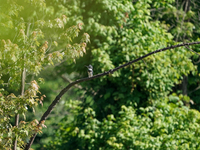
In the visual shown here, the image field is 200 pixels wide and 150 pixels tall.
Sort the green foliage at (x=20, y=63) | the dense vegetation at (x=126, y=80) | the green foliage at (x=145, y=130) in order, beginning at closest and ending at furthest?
1. the green foliage at (x=20, y=63)
2. the green foliage at (x=145, y=130)
3. the dense vegetation at (x=126, y=80)

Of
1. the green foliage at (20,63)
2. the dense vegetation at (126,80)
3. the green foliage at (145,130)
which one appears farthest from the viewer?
the dense vegetation at (126,80)

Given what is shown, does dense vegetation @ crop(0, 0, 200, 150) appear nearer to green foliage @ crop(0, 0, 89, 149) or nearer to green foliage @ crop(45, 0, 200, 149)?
green foliage @ crop(45, 0, 200, 149)

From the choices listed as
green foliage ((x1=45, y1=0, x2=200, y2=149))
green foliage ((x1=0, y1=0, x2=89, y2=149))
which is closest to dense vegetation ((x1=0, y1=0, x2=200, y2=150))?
green foliage ((x1=45, y1=0, x2=200, y2=149))

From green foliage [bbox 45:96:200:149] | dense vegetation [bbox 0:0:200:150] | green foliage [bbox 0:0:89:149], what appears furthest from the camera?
dense vegetation [bbox 0:0:200:150]

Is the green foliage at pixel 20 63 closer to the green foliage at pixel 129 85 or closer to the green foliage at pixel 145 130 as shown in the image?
the green foliage at pixel 129 85

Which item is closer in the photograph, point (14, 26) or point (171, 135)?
point (14, 26)

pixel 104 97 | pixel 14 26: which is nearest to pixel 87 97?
pixel 104 97

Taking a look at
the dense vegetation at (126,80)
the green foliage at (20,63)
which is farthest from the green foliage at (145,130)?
the green foliage at (20,63)

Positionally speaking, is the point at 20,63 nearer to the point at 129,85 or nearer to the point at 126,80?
the point at 126,80

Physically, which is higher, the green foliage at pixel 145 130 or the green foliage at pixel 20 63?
the green foliage at pixel 20 63

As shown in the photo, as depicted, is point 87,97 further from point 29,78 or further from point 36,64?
point 36,64

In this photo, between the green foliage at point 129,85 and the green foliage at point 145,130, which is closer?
the green foliage at point 145,130

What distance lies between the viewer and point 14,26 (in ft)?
15.3

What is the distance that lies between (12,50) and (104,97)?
363cm
